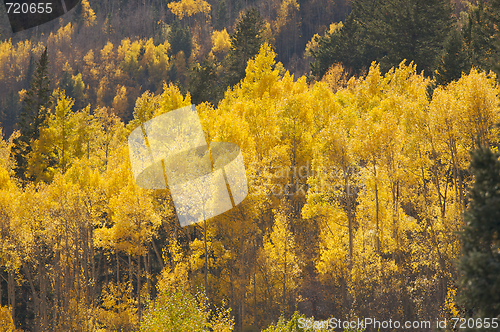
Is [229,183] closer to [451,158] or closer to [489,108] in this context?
[451,158]

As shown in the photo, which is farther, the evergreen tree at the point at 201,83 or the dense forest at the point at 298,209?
the evergreen tree at the point at 201,83

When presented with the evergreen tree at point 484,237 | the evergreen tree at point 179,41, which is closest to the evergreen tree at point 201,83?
the evergreen tree at point 484,237

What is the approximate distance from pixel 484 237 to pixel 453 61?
27.5 m

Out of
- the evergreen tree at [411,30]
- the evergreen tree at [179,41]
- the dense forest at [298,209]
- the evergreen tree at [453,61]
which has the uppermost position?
the evergreen tree at [179,41]

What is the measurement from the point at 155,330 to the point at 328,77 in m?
38.4

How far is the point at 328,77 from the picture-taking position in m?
51.5

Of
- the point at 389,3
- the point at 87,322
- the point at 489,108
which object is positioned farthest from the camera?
the point at 389,3

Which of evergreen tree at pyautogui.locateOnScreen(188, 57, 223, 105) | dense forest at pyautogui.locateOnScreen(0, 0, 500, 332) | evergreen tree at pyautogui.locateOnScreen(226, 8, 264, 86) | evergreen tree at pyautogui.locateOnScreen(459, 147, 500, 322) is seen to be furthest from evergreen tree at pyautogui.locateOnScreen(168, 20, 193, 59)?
evergreen tree at pyautogui.locateOnScreen(459, 147, 500, 322)

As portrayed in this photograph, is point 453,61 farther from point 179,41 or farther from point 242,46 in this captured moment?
point 179,41

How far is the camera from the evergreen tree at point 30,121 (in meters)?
46.4

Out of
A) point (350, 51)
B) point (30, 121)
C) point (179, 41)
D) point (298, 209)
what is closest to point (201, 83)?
point (30, 121)

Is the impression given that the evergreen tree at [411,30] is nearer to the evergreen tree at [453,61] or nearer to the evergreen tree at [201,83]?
the evergreen tree at [453,61]

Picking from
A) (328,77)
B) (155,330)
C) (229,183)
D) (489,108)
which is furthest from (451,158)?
(328,77)

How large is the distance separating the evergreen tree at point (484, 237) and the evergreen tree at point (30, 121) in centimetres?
4326
